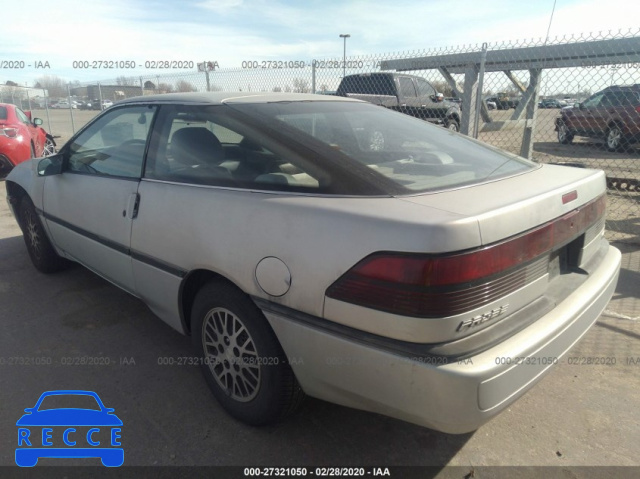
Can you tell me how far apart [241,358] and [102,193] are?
60.6 inches

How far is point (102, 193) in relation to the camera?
9.70ft

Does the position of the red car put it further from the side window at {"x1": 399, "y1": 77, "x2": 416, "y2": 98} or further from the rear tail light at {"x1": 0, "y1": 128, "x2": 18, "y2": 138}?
the side window at {"x1": 399, "y1": 77, "x2": 416, "y2": 98}

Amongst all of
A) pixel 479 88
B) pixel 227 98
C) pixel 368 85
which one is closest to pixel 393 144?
pixel 227 98

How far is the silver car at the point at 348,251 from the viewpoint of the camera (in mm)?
1594

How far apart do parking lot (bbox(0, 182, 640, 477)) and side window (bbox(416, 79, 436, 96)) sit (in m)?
9.52

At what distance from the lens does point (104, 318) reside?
3.44m

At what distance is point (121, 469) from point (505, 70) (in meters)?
5.67

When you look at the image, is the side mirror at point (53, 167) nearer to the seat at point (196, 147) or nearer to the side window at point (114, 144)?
the side window at point (114, 144)

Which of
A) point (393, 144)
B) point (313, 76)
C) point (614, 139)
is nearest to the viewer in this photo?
point (393, 144)

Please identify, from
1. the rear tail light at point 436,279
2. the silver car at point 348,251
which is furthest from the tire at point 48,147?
the rear tail light at point 436,279

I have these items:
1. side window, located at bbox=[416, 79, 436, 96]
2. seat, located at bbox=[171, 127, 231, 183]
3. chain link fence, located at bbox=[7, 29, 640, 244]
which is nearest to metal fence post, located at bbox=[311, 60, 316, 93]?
chain link fence, located at bbox=[7, 29, 640, 244]

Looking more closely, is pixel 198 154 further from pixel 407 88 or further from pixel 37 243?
pixel 407 88

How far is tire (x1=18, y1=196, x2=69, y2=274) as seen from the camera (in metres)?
4.00

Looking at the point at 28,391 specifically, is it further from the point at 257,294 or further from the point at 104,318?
the point at 257,294
